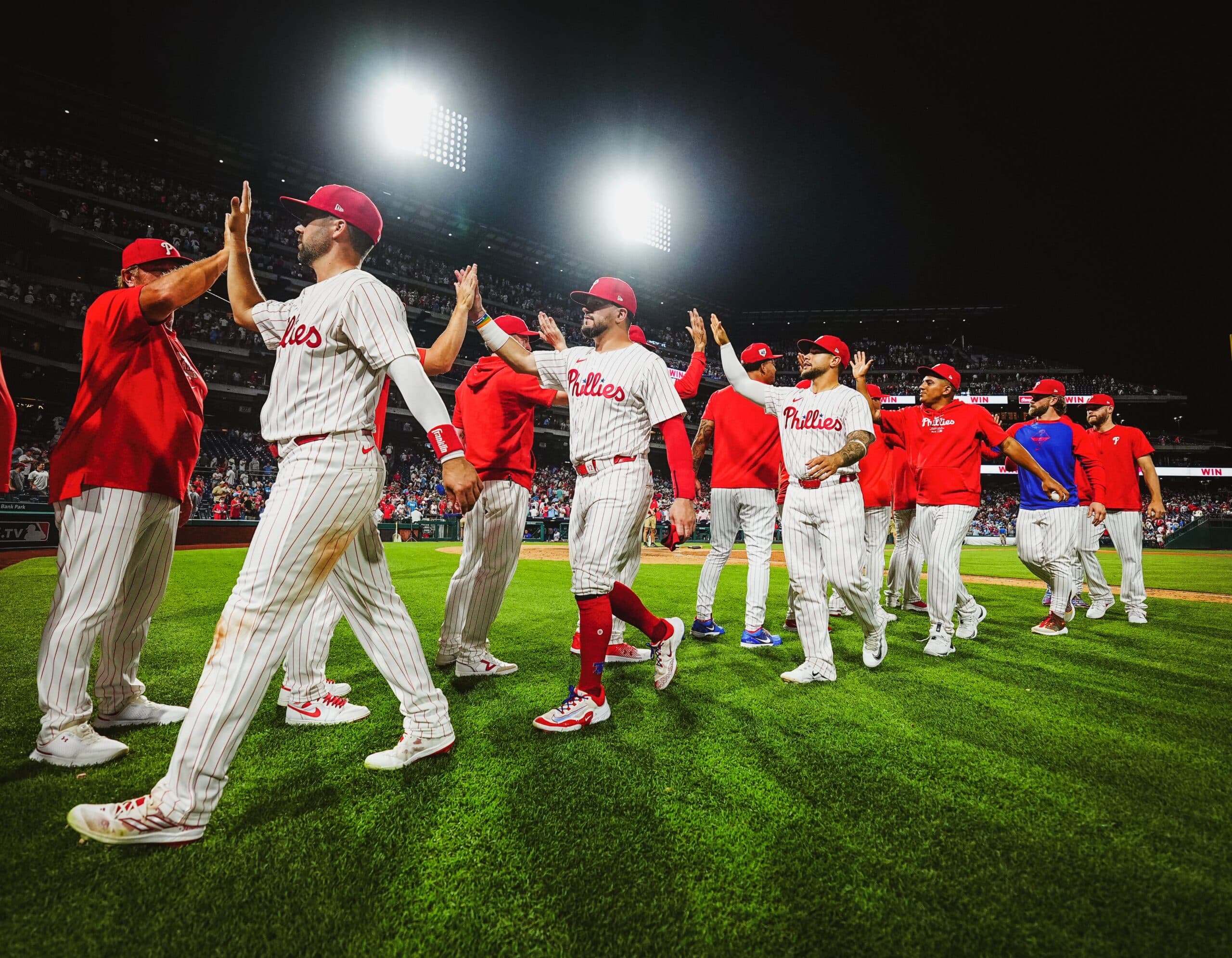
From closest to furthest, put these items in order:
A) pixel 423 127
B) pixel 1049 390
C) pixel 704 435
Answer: pixel 704 435 → pixel 1049 390 → pixel 423 127

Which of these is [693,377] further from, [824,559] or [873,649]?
[873,649]

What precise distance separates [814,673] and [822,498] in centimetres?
111

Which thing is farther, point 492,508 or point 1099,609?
point 1099,609

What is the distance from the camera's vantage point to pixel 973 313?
4059 centimetres

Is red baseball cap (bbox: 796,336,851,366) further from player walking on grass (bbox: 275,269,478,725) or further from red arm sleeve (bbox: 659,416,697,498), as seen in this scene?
player walking on grass (bbox: 275,269,478,725)

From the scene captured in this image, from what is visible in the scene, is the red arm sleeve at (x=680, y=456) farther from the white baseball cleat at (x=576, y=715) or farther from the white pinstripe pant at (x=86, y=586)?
the white pinstripe pant at (x=86, y=586)

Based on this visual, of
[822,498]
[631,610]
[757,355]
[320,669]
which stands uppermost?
[757,355]

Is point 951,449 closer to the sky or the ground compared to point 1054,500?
closer to the sky

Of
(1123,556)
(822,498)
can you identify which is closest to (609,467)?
(822,498)

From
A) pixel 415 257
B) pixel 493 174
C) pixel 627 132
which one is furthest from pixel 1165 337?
pixel 415 257

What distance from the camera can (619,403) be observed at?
3.17 m

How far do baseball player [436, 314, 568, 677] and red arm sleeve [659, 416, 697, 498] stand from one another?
100cm

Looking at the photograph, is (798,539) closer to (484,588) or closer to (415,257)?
(484,588)

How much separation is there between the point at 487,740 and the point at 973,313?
47.1 metres
